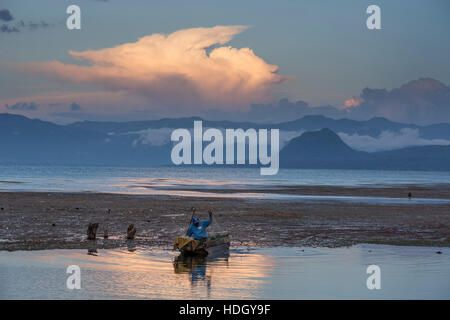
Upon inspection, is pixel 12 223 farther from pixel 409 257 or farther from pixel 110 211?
pixel 409 257

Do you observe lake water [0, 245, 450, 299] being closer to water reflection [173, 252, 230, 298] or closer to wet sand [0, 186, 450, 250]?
water reflection [173, 252, 230, 298]

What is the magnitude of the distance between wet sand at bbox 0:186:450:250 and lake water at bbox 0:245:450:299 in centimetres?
331

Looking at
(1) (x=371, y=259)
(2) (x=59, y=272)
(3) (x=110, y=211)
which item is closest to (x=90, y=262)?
(2) (x=59, y=272)

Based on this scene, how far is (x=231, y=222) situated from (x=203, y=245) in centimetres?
1549

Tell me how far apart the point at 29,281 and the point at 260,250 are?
12.9 metres

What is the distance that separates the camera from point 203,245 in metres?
30.8

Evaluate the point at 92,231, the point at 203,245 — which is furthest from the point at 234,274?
the point at 92,231

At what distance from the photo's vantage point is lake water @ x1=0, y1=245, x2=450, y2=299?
21.9 m

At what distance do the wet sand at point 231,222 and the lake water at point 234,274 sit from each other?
331 centimetres

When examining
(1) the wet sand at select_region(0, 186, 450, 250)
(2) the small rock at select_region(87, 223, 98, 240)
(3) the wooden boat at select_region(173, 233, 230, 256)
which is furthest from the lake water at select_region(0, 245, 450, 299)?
(2) the small rock at select_region(87, 223, 98, 240)

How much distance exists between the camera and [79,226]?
4216 centimetres

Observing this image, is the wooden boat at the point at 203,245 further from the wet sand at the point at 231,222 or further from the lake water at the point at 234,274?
the wet sand at the point at 231,222

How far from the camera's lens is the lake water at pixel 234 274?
21938 millimetres
